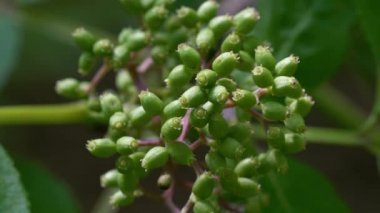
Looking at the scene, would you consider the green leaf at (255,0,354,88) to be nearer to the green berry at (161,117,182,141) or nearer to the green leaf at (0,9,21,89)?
the green berry at (161,117,182,141)

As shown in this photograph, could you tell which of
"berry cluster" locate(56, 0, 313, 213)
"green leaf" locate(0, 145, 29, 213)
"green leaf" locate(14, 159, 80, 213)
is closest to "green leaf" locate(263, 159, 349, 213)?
"berry cluster" locate(56, 0, 313, 213)

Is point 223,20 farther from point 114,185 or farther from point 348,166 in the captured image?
point 348,166

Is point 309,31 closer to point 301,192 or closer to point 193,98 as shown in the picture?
point 301,192

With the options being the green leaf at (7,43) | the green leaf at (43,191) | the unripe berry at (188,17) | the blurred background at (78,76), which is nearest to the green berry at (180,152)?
the unripe berry at (188,17)

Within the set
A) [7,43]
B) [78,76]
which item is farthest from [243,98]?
[78,76]

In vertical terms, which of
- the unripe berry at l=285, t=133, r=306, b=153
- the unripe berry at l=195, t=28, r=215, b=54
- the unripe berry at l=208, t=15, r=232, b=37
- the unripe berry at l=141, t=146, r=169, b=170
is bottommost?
the unripe berry at l=285, t=133, r=306, b=153

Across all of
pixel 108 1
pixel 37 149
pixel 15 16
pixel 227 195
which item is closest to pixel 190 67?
pixel 227 195
